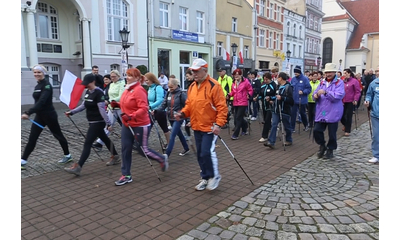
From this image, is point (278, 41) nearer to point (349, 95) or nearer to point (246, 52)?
point (246, 52)

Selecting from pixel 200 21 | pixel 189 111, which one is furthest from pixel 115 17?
pixel 189 111

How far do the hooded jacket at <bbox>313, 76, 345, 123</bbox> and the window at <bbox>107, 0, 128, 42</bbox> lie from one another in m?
17.7

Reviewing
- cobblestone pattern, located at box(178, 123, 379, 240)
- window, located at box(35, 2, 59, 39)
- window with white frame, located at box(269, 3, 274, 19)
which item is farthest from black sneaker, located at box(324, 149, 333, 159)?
window with white frame, located at box(269, 3, 274, 19)

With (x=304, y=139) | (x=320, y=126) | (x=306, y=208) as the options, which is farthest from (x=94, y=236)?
(x=304, y=139)

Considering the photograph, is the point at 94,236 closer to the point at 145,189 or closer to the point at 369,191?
the point at 145,189

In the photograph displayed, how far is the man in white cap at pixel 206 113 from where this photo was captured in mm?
4617

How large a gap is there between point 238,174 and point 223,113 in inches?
62.3

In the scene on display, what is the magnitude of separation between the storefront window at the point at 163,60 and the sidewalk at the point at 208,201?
60.5ft

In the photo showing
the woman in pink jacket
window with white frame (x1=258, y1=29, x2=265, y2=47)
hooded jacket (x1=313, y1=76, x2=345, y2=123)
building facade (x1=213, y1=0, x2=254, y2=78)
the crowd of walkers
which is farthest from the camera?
window with white frame (x1=258, y1=29, x2=265, y2=47)

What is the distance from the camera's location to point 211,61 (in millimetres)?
29047

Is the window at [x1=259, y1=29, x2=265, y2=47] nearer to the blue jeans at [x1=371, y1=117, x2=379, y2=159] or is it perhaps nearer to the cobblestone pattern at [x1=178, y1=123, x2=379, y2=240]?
the blue jeans at [x1=371, y1=117, x2=379, y2=159]

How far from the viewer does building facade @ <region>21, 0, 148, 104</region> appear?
1911 cm

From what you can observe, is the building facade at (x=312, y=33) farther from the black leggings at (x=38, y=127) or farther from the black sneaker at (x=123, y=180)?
the black sneaker at (x=123, y=180)

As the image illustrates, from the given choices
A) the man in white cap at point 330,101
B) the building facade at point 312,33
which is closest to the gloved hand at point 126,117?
the man in white cap at point 330,101
